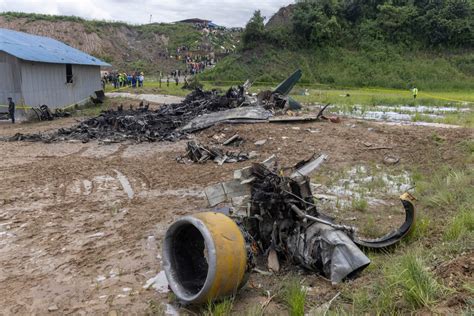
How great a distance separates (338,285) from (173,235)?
1.71m

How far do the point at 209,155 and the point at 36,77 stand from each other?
1300 cm

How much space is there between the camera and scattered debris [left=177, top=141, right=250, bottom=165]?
33.9 ft

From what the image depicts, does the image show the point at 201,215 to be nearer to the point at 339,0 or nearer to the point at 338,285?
the point at 338,285

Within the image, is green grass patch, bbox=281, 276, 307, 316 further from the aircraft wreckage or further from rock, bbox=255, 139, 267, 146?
rock, bbox=255, 139, 267, 146

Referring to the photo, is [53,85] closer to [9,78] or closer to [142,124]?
[9,78]

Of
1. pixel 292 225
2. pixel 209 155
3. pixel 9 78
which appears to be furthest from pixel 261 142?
pixel 9 78

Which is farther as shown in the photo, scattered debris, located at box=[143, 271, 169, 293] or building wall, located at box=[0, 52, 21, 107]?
building wall, located at box=[0, 52, 21, 107]

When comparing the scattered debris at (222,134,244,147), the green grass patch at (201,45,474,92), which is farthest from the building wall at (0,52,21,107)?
the green grass patch at (201,45,474,92)

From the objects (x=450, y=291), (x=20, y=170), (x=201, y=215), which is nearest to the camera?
(x=450, y=291)

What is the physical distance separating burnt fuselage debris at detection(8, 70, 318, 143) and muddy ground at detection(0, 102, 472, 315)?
2.24 feet

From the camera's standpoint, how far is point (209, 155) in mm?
10562

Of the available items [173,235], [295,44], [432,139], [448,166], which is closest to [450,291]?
[173,235]

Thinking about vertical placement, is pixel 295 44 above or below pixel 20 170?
above

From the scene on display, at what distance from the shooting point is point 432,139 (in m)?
11.1
